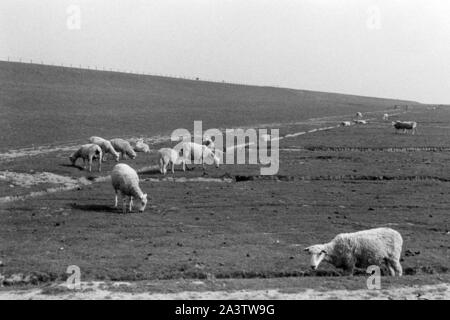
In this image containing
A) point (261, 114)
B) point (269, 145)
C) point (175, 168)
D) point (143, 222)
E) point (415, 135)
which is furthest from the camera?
point (261, 114)

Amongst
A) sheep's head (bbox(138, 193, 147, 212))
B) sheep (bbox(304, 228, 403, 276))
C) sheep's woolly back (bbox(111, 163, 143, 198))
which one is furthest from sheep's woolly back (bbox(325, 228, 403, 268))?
sheep's woolly back (bbox(111, 163, 143, 198))

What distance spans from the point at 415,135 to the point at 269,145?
22125 mm

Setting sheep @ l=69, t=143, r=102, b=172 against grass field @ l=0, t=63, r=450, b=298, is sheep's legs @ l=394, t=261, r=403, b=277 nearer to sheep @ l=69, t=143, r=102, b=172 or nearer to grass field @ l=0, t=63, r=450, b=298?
grass field @ l=0, t=63, r=450, b=298

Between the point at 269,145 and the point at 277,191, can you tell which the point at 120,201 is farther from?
the point at 269,145

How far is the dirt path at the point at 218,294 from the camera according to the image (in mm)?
13648

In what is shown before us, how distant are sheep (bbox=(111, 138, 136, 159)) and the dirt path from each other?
2546cm

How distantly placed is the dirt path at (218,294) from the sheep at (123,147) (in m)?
25.5

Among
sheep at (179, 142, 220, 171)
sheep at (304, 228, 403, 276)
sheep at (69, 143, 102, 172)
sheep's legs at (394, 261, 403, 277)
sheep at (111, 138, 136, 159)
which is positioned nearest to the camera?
sheep's legs at (394, 261, 403, 277)

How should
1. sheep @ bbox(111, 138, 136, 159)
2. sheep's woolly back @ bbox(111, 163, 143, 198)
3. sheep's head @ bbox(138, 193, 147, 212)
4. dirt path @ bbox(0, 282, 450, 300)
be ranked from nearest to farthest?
dirt path @ bbox(0, 282, 450, 300), sheep's head @ bbox(138, 193, 147, 212), sheep's woolly back @ bbox(111, 163, 143, 198), sheep @ bbox(111, 138, 136, 159)

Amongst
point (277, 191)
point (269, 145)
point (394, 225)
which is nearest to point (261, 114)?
point (269, 145)

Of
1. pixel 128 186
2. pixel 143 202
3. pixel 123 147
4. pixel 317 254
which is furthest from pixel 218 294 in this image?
pixel 123 147

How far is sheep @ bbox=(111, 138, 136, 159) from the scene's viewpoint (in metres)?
39.2

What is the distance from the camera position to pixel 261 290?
47.1 ft
